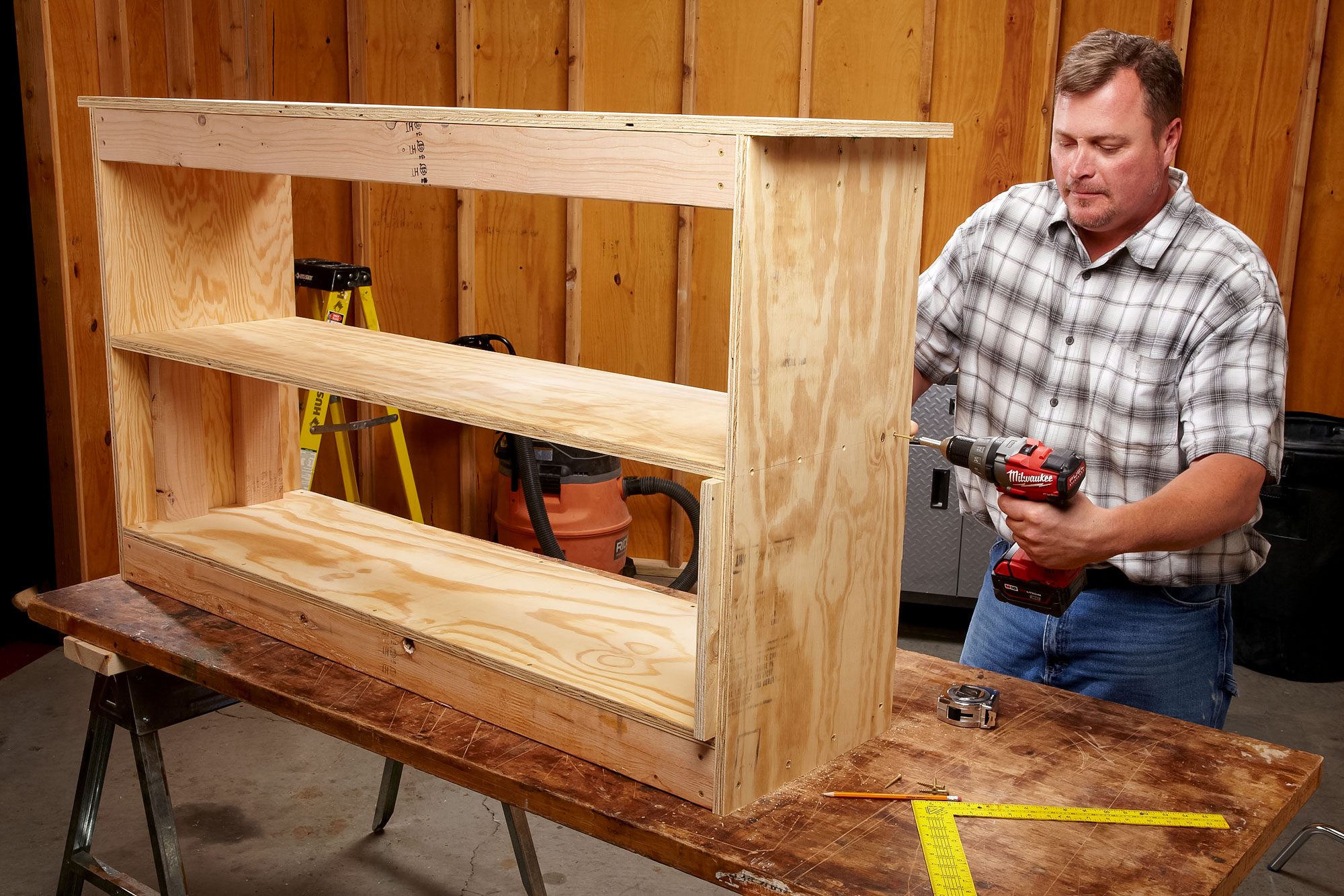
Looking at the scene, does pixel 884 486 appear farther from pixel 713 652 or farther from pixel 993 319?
pixel 993 319

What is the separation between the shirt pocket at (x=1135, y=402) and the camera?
197 cm

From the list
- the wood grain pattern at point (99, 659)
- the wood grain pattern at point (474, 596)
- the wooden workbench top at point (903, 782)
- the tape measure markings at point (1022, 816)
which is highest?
the wood grain pattern at point (474, 596)

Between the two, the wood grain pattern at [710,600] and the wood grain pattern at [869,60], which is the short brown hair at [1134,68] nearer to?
the wood grain pattern at [710,600]

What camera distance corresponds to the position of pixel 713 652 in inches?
59.7

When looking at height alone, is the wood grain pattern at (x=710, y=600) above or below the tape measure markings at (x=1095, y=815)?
above

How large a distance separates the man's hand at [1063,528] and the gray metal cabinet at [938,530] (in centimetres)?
247

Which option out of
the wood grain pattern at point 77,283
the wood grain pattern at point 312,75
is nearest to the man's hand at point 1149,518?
the wood grain pattern at point 77,283

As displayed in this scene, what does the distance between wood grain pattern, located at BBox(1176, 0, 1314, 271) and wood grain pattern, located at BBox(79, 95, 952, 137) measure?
120 inches

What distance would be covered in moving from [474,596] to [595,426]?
0.57m

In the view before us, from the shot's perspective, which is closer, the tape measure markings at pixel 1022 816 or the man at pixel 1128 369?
the tape measure markings at pixel 1022 816

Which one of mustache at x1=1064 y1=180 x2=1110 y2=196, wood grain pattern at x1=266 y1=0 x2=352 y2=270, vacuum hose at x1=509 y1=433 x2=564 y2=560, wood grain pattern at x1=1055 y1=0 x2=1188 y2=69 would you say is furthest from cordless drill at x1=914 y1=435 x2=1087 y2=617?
wood grain pattern at x1=266 y1=0 x2=352 y2=270

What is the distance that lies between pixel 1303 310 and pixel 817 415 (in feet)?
11.4

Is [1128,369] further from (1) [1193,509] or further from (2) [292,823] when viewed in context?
(2) [292,823]

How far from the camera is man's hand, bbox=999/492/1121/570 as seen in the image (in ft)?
5.54
